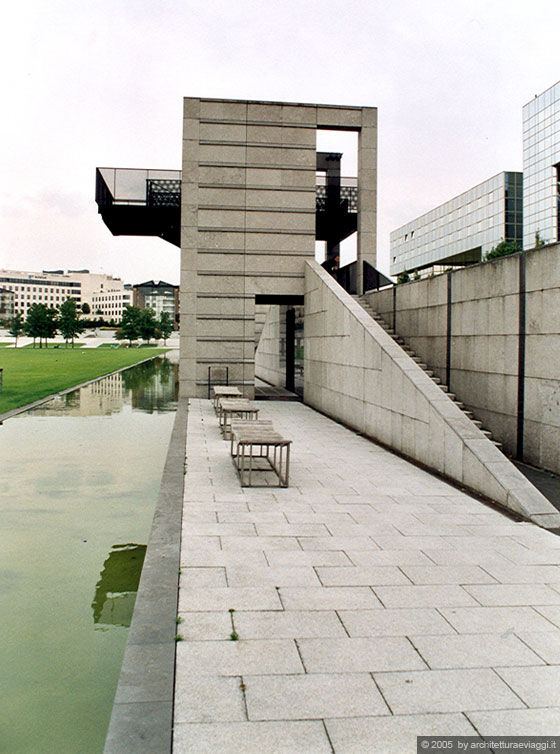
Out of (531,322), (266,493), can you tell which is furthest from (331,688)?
(531,322)

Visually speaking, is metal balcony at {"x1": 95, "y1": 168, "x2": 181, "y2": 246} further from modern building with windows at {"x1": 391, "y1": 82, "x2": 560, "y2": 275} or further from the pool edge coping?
modern building with windows at {"x1": 391, "y1": 82, "x2": 560, "y2": 275}

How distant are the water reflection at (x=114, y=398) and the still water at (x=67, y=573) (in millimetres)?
4833

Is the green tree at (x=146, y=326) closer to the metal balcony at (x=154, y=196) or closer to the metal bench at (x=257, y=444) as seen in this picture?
the metal balcony at (x=154, y=196)

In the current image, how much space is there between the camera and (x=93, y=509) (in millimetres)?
8797

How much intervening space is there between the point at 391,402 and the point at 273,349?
71.0 feet

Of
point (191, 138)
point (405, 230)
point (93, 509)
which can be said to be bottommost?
point (93, 509)

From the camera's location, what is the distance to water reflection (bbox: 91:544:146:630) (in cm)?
547

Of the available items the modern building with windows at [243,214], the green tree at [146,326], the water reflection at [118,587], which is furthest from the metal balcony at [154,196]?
the green tree at [146,326]

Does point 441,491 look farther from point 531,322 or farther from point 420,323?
point 420,323

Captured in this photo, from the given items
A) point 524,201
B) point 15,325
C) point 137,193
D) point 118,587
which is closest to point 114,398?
point 137,193

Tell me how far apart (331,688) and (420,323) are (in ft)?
41.0

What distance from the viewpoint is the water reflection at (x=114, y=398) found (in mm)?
19953

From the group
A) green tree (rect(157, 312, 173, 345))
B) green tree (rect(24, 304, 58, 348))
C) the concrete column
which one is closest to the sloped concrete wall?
the concrete column

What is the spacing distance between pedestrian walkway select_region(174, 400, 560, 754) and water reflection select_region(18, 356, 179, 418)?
39.6 feet
